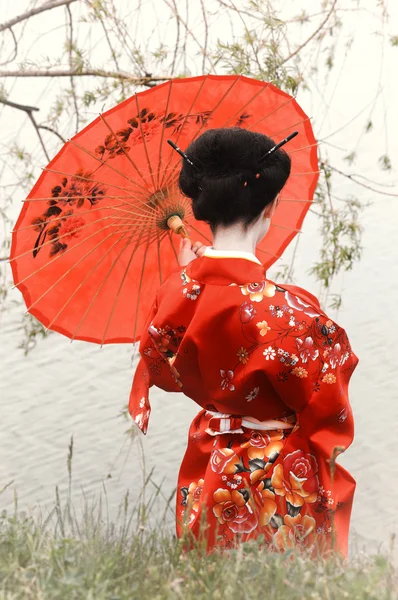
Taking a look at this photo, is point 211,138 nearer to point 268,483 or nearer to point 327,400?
point 327,400

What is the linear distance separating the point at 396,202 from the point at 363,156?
0.43m

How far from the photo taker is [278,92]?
2.44 m

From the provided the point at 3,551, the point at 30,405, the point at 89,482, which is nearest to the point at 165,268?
the point at 3,551

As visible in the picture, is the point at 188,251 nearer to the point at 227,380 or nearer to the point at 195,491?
the point at 227,380

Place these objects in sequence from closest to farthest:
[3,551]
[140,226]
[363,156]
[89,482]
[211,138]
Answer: [3,551]
[211,138]
[140,226]
[89,482]
[363,156]

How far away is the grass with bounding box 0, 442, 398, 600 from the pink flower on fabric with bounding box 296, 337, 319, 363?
0.41 metres

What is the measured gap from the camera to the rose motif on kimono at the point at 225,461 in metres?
1.98

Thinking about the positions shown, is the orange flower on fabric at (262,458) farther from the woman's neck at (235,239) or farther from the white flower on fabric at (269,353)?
the woman's neck at (235,239)

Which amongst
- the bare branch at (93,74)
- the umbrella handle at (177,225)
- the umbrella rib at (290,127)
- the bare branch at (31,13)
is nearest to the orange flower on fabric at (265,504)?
the umbrella handle at (177,225)

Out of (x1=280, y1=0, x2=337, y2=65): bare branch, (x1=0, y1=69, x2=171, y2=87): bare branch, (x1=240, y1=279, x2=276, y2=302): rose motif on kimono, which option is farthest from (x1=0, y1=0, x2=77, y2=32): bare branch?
(x1=240, y1=279, x2=276, y2=302): rose motif on kimono

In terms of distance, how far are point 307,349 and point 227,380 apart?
18cm

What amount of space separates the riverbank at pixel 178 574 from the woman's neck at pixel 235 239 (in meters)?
0.63

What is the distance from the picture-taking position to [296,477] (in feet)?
6.42

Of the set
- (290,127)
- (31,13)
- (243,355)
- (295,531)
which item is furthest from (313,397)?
(31,13)
